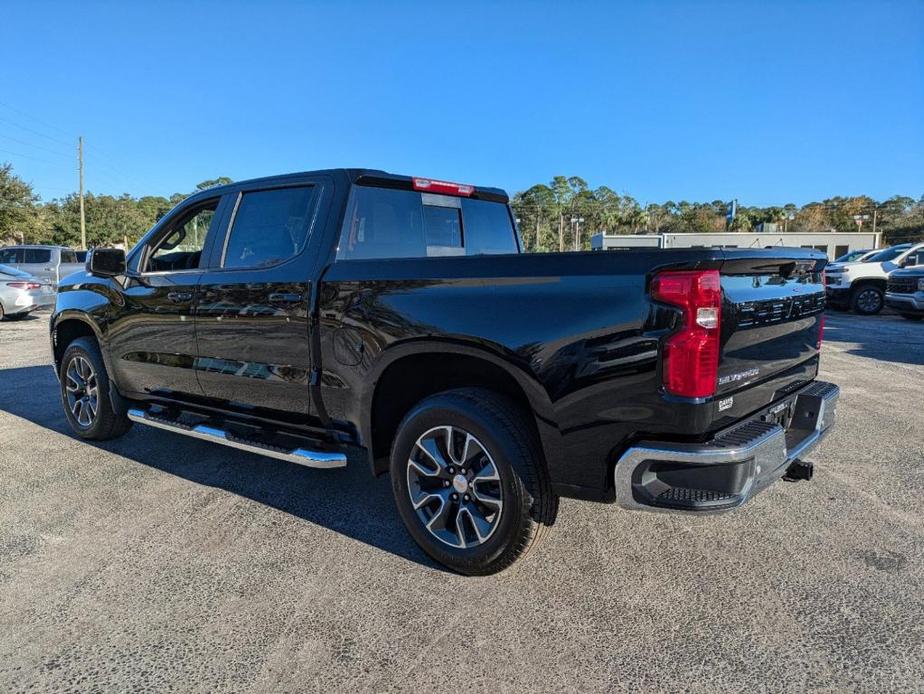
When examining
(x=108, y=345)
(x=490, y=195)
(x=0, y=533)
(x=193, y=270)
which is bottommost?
(x=0, y=533)

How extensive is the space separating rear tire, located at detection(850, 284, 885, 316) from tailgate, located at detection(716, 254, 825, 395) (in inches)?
626

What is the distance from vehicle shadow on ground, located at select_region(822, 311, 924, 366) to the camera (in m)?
9.46

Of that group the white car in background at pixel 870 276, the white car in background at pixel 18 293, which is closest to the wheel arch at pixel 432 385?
the white car in background at pixel 18 293

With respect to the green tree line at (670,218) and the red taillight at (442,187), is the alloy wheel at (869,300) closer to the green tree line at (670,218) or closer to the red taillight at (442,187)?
the red taillight at (442,187)

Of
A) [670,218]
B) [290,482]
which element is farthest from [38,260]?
[670,218]

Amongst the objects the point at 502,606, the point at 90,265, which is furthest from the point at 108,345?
the point at 502,606

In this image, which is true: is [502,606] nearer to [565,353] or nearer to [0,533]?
[565,353]

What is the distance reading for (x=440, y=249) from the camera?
397 cm

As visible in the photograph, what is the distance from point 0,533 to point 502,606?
285 centimetres

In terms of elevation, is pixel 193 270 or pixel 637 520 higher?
pixel 193 270

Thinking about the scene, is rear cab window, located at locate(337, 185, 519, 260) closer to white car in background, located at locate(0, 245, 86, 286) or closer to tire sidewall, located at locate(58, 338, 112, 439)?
tire sidewall, located at locate(58, 338, 112, 439)

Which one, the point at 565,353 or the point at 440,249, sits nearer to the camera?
the point at 565,353

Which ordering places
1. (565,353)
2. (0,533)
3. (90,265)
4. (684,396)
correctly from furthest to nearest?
(90,265) → (0,533) → (565,353) → (684,396)

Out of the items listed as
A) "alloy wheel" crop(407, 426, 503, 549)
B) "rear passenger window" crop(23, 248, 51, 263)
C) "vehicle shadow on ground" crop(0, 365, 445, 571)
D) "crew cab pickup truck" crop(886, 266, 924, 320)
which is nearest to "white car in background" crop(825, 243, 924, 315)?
"crew cab pickup truck" crop(886, 266, 924, 320)
